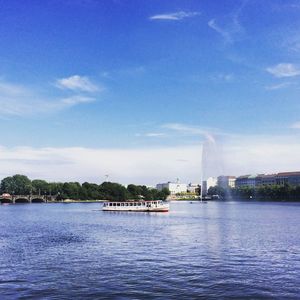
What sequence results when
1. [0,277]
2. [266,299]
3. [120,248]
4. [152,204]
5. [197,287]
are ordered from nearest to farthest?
[266,299]
[197,287]
[0,277]
[120,248]
[152,204]

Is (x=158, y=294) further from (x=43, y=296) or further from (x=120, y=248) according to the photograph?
(x=120, y=248)

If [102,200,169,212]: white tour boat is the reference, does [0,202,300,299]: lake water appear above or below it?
below

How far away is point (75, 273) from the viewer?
27984 millimetres

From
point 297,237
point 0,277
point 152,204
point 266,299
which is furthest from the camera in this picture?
point 152,204

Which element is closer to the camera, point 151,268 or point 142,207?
point 151,268

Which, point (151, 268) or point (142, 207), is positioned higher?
point (142, 207)

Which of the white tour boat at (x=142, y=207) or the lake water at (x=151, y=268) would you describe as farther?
the white tour boat at (x=142, y=207)

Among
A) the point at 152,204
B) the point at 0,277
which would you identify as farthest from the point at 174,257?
the point at 152,204

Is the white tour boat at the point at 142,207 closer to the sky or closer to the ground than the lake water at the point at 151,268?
closer to the sky

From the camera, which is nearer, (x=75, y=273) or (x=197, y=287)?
(x=197, y=287)

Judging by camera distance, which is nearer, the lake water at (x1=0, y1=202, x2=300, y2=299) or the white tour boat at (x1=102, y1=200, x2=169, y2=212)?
the lake water at (x1=0, y1=202, x2=300, y2=299)

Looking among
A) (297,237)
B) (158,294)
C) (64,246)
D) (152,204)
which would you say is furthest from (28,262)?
(152,204)

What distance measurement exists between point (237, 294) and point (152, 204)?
91296 mm

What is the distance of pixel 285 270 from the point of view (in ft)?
93.7
